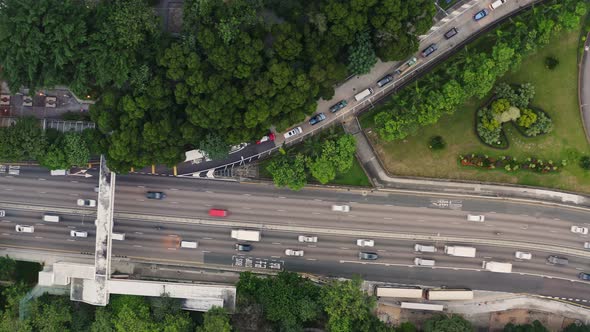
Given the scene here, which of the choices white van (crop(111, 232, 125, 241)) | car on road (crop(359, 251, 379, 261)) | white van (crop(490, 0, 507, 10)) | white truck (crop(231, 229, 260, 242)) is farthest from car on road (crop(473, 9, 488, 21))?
white van (crop(111, 232, 125, 241))

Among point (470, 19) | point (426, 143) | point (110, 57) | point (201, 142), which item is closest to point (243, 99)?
point (201, 142)

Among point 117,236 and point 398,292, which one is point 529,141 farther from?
point 117,236

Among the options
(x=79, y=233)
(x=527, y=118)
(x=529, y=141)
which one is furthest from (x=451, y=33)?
(x=79, y=233)

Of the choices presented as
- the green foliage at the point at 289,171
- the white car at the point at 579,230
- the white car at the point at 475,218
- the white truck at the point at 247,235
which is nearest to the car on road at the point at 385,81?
the green foliage at the point at 289,171

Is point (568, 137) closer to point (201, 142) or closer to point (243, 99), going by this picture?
point (243, 99)

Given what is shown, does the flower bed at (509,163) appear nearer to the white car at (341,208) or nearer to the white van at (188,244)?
the white car at (341,208)

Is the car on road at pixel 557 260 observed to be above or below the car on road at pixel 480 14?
below
